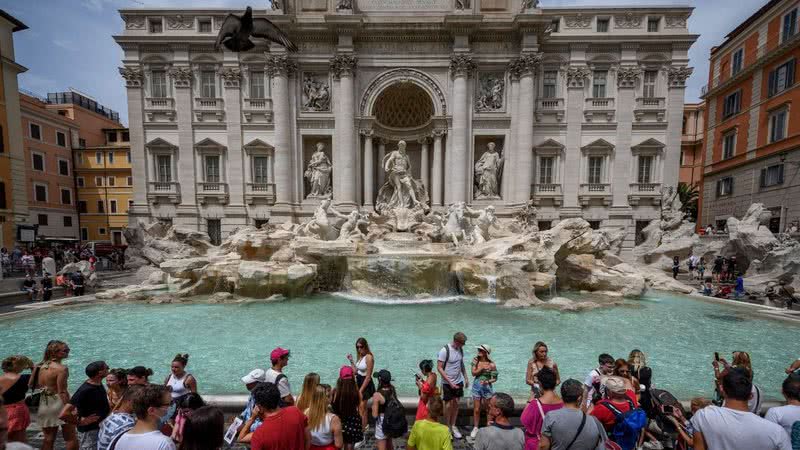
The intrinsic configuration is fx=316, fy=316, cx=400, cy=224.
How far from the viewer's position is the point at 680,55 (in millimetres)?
18094

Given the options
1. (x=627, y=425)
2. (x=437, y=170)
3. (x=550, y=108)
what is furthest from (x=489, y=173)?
(x=627, y=425)

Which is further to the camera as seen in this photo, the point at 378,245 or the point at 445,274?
the point at 378,245

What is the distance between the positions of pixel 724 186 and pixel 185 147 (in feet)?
117

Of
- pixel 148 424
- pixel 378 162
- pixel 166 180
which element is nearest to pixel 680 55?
pixel 378 162

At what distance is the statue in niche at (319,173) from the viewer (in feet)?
60.5

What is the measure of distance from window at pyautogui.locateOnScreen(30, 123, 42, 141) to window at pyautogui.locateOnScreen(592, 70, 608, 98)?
3999cm

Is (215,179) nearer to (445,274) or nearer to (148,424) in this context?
(445,274)

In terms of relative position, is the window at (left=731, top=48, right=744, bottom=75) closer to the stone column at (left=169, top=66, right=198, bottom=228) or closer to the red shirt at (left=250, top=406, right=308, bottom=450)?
the red shirt at (left=250, top=406, right=308, bottom=450)

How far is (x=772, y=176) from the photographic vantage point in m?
18.5

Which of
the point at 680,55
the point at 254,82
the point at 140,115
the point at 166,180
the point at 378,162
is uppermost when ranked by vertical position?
the point at 680,55

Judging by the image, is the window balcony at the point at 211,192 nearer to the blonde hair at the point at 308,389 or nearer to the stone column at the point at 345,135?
the stone column at the point at 345,135

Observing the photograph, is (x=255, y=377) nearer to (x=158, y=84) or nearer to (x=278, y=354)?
(x=278, y=354)

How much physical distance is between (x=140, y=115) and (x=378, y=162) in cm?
1410

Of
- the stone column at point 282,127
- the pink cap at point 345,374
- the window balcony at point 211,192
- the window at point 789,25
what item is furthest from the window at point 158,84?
the window at point 789,25
